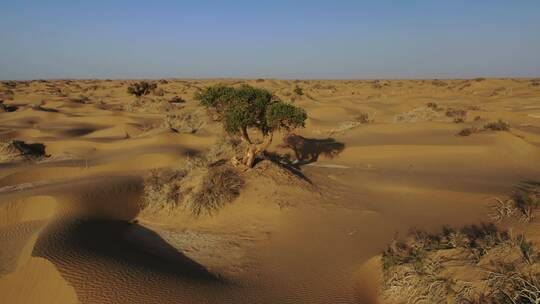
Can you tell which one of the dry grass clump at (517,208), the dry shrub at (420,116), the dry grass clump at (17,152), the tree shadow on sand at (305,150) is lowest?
the dry grass clump at (17,152)

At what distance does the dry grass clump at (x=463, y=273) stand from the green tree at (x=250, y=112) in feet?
13.9

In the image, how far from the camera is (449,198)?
8242 millimetres

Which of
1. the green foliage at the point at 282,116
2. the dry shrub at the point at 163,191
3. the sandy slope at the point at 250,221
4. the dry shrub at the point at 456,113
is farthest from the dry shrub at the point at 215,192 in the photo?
the dry shrub at the point at 456,113

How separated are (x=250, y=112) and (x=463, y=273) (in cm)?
573

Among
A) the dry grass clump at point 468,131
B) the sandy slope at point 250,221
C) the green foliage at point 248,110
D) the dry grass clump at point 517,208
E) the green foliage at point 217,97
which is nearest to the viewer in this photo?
the sandy slope at point 250,221

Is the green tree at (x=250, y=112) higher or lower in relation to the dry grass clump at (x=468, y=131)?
higher

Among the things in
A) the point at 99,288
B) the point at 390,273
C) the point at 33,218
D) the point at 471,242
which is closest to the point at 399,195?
Result: the point at 471,242

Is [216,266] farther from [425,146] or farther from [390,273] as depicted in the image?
[425,146]

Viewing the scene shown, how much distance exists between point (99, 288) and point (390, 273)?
3487mm

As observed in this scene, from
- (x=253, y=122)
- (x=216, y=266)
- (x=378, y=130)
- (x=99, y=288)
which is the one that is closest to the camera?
(x=99, y=288)

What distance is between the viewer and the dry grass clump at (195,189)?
7.53 meters

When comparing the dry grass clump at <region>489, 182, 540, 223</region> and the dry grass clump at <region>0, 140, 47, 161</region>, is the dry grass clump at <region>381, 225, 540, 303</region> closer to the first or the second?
the dry grass clump at <region>489, 182, 540, 223</region>

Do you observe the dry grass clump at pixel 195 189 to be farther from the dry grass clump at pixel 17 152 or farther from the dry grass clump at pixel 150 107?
the dry grass clump at pixel 150 107

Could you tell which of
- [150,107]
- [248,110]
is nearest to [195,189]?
[248,110]
